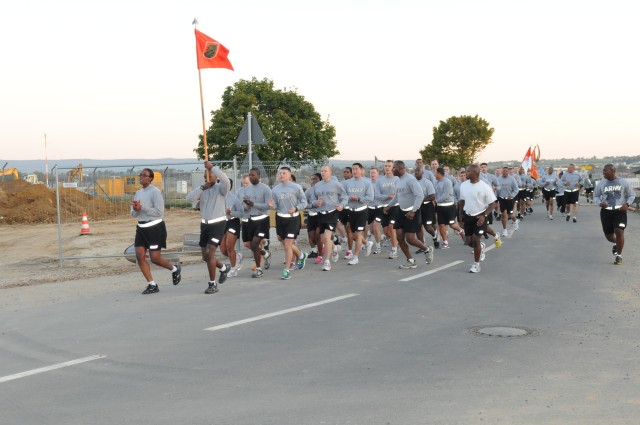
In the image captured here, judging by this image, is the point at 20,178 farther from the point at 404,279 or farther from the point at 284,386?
the point at 284,386

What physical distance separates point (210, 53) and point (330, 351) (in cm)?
906

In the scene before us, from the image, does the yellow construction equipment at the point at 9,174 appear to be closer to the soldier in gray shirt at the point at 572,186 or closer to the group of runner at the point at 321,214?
the soldier in gray shirt at the point at 572,186

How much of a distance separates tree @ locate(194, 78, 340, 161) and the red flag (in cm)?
4513

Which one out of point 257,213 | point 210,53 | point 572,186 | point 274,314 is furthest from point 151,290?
point 572,186

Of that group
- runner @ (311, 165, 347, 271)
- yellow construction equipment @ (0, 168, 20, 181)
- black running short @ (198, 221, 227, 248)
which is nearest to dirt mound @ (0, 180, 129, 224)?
yellow construction equipment @ (0, 168, 20, 181)

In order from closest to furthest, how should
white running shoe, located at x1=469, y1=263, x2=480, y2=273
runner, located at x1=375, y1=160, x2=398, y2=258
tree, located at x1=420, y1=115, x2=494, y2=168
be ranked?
white running shoe, located at x1=469, y1=263, x2=480, y2=273, runner, located at x1=375, y1=160, x2=398, y2=258, tree, located at x1=420, y1=115, x2=494, y2=168

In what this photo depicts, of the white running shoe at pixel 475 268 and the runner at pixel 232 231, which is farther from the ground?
the runner at pixel 232 231

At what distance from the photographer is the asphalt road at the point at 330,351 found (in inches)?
199

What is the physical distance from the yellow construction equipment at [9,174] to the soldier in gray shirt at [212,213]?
38.8m

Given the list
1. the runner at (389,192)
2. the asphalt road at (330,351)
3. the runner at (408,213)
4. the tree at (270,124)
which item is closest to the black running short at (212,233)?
the asphalt road at (330,351)

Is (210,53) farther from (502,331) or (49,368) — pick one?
(49,368)

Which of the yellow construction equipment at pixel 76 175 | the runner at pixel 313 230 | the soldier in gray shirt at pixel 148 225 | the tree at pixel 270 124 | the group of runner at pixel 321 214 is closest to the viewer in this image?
the soldier in gray shirt at pixel 148 225

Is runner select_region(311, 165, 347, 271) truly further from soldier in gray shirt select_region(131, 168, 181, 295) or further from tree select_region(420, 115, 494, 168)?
tree select_region(420, 115, 494, 168)

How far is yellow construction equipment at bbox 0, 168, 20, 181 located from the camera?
46.2 meters
